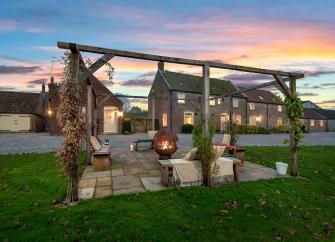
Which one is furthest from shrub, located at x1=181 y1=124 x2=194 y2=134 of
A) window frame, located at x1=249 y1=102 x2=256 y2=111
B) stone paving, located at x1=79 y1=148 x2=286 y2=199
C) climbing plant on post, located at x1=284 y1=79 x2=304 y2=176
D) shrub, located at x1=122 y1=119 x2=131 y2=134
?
climbing plant on post, located at x1=284 y1=79 x2=304 y2=176

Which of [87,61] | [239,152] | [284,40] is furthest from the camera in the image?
[284,40]

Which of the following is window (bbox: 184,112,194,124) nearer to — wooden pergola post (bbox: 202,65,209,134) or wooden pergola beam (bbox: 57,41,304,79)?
wooden pergola beam (bbox: 57,41,304,79)

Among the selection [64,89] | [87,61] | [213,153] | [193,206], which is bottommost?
[193,206]

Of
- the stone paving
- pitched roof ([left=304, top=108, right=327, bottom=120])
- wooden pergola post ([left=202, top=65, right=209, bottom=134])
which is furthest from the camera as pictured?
pitched roof ([left=304, top=108, right=327, bottom=120])

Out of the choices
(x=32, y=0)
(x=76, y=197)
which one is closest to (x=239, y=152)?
(x=76, y=197)

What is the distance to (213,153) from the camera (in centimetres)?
579

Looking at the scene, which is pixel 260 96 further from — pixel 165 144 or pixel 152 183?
pixel 152 183

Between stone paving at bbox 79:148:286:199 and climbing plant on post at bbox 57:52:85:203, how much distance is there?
0.65 metres

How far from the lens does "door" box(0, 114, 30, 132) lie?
103ft

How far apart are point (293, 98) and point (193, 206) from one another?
5.00m

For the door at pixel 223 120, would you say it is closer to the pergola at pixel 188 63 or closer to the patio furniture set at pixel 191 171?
the pergola at pixel 188 63

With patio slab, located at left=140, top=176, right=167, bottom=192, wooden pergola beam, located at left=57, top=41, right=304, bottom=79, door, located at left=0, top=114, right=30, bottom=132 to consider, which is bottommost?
patio slab, located at left=140, top=176, right=167, bottom=192

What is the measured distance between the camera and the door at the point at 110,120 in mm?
26375

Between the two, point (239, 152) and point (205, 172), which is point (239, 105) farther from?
point (205, 172)
